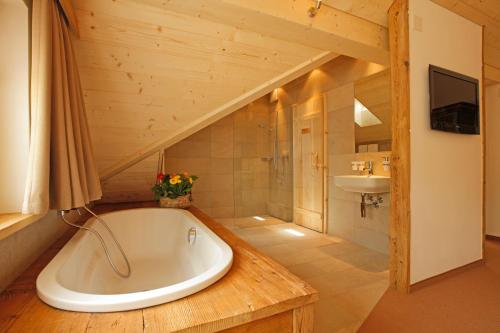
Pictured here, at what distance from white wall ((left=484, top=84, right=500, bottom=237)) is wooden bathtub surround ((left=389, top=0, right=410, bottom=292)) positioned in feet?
7.60

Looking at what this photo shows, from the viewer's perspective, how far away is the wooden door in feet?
11.3

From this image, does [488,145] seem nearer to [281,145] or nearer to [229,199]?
[281,145]

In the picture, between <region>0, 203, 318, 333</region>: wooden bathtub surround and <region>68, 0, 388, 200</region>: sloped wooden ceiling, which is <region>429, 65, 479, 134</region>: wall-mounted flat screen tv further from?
<region>0, 203, 318, 333</region>: wooden bathtub surround

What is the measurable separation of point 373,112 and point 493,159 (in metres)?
1.84

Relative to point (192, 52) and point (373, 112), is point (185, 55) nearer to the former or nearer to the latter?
point (192, 52)

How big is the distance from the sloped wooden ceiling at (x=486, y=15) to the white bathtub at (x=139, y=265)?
8.90 feet

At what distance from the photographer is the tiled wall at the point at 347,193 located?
8.79 feet

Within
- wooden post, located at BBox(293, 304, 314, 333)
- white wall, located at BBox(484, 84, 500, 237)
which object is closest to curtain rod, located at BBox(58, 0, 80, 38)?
wooden post, located at BBox(293, 304, 314, 333)

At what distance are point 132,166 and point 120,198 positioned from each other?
0.55 meters

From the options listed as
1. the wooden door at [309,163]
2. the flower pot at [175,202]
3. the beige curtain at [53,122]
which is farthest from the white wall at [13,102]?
the wooden door at [309,163]

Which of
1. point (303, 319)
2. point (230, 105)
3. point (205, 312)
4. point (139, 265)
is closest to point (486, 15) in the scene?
point (230, 105)

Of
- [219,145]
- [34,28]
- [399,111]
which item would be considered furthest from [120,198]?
[399,111]

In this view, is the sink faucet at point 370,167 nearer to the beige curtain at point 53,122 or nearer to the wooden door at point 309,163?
the wooden door at point 309,163

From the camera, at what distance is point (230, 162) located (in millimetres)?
4500
